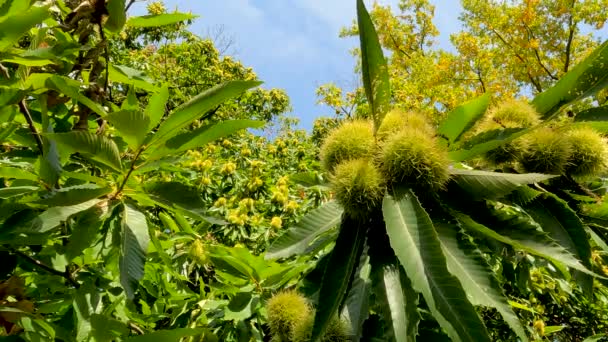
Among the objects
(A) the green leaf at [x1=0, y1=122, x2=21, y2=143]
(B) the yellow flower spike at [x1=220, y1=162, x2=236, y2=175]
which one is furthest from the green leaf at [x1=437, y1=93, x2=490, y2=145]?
(B) the yellow flower spike at [x1=220, y1=162, x2=236, y2=175]

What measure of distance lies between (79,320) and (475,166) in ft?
3.54

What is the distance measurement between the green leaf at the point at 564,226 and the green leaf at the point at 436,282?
0.99ft

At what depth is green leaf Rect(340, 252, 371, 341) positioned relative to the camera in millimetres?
954

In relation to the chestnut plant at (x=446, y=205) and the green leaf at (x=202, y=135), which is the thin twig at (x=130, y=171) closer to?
the green leaf at (x=202, y=135)

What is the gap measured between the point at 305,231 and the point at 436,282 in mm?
354

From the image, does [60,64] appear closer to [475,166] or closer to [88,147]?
[88,147]

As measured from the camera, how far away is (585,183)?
3.81ft

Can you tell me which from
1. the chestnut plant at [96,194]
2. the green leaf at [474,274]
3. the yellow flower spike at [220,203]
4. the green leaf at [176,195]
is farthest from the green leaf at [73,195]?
the yellow flower spike at [220,203]

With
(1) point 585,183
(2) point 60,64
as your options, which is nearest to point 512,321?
(1) point 585,183

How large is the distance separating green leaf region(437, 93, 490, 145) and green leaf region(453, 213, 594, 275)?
0.20 metres

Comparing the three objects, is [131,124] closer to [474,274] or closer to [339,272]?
[339,272]

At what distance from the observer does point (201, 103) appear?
3.64 ft

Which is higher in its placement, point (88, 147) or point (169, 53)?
point (169, 53)

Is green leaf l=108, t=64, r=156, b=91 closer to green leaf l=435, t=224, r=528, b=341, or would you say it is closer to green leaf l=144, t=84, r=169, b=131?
green leaf l=144, t=84, r=169, b=131
